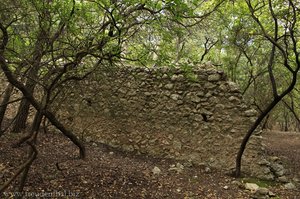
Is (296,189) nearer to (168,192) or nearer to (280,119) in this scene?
(168,192)

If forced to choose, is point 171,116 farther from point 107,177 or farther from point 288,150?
point 288,150

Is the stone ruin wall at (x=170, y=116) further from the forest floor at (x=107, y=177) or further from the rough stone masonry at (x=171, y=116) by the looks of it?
the forest floor at (x=107, y=177)

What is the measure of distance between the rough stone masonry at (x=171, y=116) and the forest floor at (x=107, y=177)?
366 mm

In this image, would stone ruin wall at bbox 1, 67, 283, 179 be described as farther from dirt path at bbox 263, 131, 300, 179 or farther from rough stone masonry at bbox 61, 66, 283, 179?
dirt path at bbox 263, 131, 300, 179

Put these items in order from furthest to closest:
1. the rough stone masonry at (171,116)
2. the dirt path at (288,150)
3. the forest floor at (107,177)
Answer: the dirt path at (288,150), the rough stone masonry at (171,116), the forest floor at (107,177)

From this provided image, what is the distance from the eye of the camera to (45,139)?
19.9ft

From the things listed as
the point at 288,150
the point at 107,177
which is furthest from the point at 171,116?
the point at 288,150

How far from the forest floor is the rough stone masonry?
0.37m

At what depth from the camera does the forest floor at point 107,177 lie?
153 inches

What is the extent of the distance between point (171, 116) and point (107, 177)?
240cm

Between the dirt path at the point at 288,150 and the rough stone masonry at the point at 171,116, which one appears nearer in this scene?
the rough stone masonry at the point at 171,116

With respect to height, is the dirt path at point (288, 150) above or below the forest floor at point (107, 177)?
above

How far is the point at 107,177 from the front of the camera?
4.46 meters

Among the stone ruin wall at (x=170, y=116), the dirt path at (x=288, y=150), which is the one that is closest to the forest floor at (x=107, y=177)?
the stone ruin wall at (x=170, y=116)
